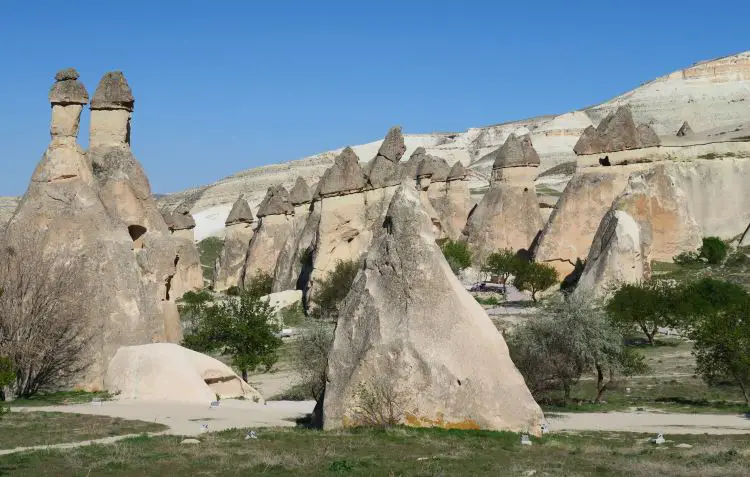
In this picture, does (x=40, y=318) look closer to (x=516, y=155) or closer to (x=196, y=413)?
(x=196, y=413)

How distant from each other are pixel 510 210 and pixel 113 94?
61.6 feet

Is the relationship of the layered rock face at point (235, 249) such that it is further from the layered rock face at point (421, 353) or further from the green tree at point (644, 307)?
the layered rock face at point (421, 353)

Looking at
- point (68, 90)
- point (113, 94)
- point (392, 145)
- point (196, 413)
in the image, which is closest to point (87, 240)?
point (68, 90)

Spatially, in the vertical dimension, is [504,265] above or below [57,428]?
above

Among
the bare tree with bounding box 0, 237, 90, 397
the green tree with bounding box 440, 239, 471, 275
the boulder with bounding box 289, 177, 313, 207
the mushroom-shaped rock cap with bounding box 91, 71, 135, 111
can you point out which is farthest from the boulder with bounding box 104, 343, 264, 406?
the boulder with bounding box 289, 177, 313, 207

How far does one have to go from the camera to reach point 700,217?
36.5 metres

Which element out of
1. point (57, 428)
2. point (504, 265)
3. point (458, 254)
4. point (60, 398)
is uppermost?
point (458, 254)

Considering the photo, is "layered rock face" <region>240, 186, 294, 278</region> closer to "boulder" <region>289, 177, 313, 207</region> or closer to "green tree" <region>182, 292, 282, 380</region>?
"boulder" <region>289, 177, 313, 207</region>

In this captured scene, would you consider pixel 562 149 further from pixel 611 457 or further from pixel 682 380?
pixel 611 457

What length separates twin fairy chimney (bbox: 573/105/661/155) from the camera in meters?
34.9

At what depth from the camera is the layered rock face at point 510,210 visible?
131 ft

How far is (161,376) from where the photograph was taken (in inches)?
666

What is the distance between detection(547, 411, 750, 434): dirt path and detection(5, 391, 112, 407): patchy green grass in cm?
728

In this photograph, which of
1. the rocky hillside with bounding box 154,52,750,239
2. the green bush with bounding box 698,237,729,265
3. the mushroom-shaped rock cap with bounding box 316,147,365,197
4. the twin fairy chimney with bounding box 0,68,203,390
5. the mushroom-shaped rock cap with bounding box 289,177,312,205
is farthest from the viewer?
the rocky hillside with bounding box 154,52,750,239
